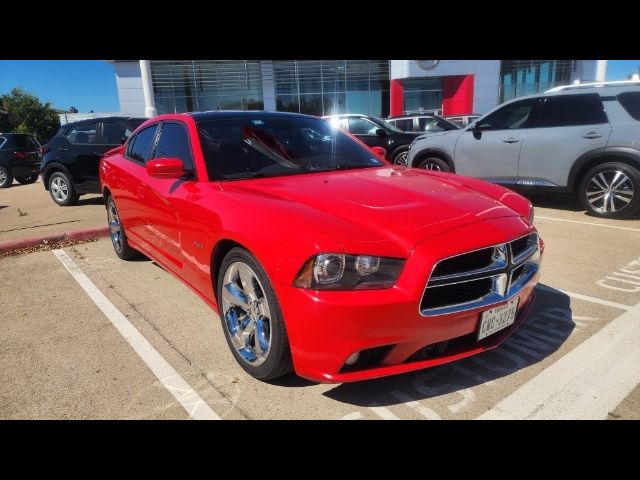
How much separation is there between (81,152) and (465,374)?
28.3 feet

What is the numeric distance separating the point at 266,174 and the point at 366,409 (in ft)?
5.60

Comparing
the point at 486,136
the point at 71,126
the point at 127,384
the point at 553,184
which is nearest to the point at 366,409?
the point at 127,384

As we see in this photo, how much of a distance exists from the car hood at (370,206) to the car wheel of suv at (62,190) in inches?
292

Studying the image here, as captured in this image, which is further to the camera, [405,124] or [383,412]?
[405,124]

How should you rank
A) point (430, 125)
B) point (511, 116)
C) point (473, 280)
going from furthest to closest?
point (430, 125) → point (511, 116) → point (473, 280)

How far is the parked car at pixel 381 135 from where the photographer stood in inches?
425

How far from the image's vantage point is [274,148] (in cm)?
343

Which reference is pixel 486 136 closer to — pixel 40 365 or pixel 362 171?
pixel 362 171

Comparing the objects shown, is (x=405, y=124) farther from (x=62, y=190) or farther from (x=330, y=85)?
(x=330, y=85)

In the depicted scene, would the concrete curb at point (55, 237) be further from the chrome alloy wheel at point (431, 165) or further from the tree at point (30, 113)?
the tree at point (30, 113)

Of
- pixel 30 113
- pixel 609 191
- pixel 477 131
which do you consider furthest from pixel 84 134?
pixel 30 113

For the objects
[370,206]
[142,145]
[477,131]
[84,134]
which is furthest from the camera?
[84,134]

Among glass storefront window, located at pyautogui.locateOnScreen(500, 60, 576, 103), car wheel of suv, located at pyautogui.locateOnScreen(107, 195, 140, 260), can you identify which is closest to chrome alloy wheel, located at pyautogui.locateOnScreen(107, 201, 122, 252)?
car wheel of suv, located at pyautogui.locateOnScreen(107, 195, 140, 260)
